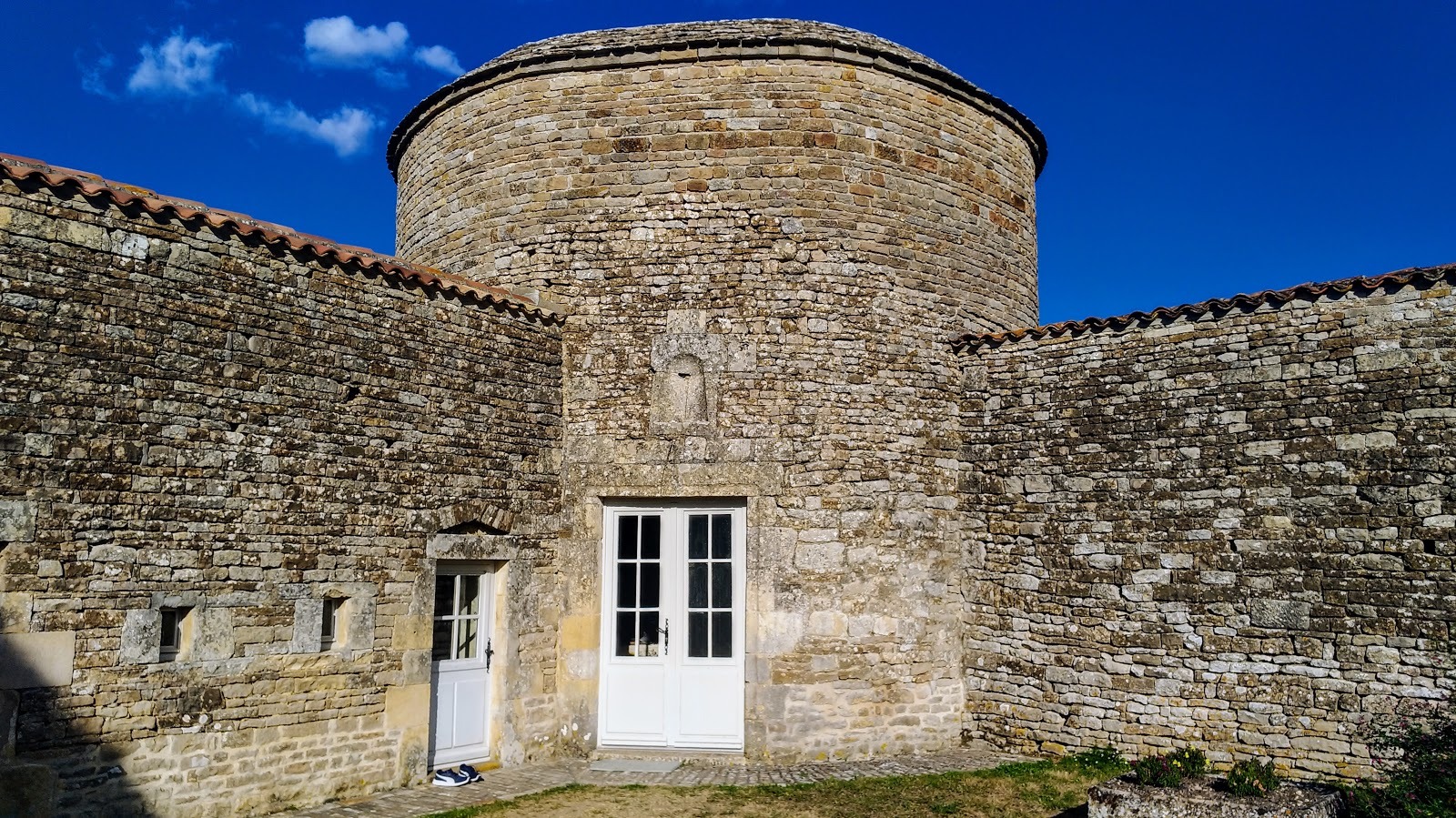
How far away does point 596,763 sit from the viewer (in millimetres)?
9039

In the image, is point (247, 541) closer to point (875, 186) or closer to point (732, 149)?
point (732, 149)

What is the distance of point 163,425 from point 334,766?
8.80 ft

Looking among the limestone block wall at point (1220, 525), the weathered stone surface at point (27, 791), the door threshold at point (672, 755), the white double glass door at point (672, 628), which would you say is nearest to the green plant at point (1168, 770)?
the limestone block wall at point (1220, 525)

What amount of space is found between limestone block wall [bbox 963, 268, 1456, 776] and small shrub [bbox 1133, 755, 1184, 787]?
1.96m

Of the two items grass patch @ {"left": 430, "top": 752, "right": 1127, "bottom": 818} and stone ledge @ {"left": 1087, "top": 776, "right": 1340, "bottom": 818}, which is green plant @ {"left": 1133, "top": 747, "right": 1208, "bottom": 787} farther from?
grass patch @ {"left": 430, "top": 752, "right": 1127, "bottom": 818}

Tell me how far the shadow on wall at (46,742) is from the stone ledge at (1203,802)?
5.91 meters

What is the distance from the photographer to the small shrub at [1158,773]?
6.44m

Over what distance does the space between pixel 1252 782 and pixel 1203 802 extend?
15.4 inches

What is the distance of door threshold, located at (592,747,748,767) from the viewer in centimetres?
902

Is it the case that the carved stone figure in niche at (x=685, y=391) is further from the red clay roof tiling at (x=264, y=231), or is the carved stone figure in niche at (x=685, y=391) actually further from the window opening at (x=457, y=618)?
the window opening at (x=457, y=618)

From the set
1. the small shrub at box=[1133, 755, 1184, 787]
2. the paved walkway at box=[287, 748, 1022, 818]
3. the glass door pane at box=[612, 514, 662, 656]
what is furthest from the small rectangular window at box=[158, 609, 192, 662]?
the small shrub at box=[1133, 755, 1184, 787]

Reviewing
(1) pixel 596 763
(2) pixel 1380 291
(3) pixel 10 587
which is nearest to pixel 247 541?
(3) pixel 10 587

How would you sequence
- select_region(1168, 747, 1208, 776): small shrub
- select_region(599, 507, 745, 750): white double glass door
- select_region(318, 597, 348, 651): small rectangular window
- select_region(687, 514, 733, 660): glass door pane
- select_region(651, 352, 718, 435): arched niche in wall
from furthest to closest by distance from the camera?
select_region(651, 352, 718, 435): arched niche in wall, select_region(687, 514, 733, 660): glass door pane, select_region(599, 507, 745, 750): white double glass door, select_region(318, 597, 348, 651): small rectangular window, select_region(1168, 747, 1208, 776): small shrub

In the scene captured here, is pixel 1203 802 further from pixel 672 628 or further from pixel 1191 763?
pixel 672 628
